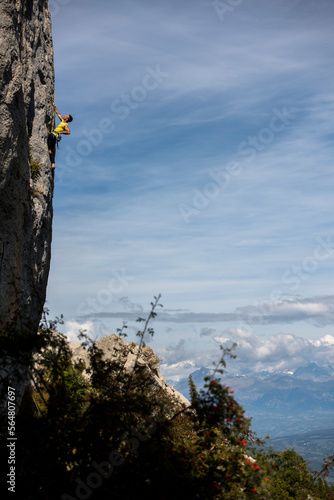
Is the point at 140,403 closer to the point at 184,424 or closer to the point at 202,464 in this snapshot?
the point at 202,464

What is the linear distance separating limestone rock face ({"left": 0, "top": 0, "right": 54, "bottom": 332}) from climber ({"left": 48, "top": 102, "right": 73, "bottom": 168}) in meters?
0.58

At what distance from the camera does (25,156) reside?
17.9 metres

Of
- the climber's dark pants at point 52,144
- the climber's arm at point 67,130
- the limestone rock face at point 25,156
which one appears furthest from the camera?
the climber's arm at point 67,130

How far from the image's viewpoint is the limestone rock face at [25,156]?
1527 centimetres

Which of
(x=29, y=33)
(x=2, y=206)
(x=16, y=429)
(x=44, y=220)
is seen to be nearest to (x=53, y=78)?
(x=29, y=33)

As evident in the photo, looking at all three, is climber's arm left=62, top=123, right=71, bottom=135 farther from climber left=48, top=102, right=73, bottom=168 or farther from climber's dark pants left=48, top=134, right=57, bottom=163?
climber's dark pants left=48, top=134, right=57, bottom=163

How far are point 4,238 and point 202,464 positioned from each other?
11.1m

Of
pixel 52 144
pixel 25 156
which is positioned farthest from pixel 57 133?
pixel 25 156

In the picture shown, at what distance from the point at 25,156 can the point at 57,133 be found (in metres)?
6.73

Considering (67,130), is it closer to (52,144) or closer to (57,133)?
(57,133)

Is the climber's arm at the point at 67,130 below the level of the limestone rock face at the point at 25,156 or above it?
above

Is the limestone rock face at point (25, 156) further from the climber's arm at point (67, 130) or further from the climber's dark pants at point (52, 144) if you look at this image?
the climber's arm at point (67, 130)

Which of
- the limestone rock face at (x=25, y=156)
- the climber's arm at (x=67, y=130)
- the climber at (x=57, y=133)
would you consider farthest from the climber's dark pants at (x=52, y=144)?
the climber's arm at (x=67, y=130)

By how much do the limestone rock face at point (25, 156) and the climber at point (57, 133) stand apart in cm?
58
